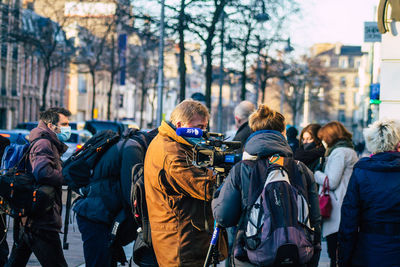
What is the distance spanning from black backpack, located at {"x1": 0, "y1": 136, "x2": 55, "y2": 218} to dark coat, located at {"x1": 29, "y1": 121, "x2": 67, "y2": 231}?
0.07 meters

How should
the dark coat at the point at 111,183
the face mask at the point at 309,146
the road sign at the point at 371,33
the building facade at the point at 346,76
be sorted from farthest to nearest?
the building facade at the point at 346,76, the road sign at the point at 371,33, the face mask at the point at 309,146, the dark coat at the point at 111,183

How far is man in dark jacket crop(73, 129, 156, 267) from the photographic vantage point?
5605 mm

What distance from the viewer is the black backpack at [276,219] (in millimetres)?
3992

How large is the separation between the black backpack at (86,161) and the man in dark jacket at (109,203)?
0.05 meters

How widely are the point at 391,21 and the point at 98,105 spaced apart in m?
75.4

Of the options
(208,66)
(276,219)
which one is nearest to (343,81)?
(208,66)

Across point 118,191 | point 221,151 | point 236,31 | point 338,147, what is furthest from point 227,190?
point 236,31

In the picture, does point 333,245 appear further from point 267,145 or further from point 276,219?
point 276,219

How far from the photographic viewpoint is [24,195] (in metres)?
6.16

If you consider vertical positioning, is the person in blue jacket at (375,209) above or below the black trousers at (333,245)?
above

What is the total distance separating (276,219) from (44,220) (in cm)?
290

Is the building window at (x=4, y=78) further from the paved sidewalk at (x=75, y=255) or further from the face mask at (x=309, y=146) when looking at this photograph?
the face mask at (x=309, y=146)

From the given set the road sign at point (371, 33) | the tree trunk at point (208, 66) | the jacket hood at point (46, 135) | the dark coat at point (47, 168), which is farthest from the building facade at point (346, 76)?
the dark coat at point (47, 168)

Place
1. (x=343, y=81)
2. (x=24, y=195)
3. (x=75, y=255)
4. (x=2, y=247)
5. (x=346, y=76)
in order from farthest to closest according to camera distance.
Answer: (x=346, y=76), (x=343, y=81), (x=75, y=255), (x=2, y=247), (x=24, y=195)
